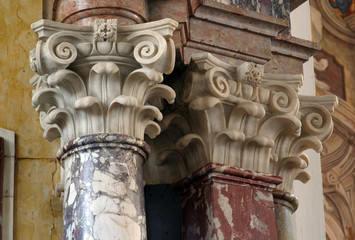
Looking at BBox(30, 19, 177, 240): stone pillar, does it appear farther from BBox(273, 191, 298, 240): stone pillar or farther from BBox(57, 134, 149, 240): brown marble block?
BBox(273, 191, 298, 240): stone pillar

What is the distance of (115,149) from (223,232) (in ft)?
1.74

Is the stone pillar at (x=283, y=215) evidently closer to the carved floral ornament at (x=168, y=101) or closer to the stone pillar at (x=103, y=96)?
the carved floral ornament at (x=168, y=101)

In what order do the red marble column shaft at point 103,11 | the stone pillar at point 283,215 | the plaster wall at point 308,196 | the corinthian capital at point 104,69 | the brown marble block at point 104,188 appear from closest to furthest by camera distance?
the brown marble block at point 104,188
the corinthian capital at point 104,69
the red marble column shaft at point 103,11
the stone pillar at point 283,215
the plaster wall at point 308,196

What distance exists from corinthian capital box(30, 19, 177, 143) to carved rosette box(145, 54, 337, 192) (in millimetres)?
238

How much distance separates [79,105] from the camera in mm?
3148

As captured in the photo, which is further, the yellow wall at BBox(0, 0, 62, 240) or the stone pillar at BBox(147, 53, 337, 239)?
the yellow wall at BBox(0, 0, 62, 240)

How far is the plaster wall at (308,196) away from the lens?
15.0 feet

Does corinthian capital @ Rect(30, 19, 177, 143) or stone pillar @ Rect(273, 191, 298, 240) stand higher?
corinthian capital @ Rect(30, 19, 177, 143)

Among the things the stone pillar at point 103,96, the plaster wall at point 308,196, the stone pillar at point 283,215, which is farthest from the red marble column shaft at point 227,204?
the plaster wall at point 308,196

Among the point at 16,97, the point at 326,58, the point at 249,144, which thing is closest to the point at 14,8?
the point at 16,97

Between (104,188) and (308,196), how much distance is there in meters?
2.00

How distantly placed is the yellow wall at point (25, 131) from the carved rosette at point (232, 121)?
16.8 inches

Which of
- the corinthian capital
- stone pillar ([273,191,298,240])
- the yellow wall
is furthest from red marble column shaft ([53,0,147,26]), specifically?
stone pillar ([273,191,298,240])

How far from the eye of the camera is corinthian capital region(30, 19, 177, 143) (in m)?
3.15
